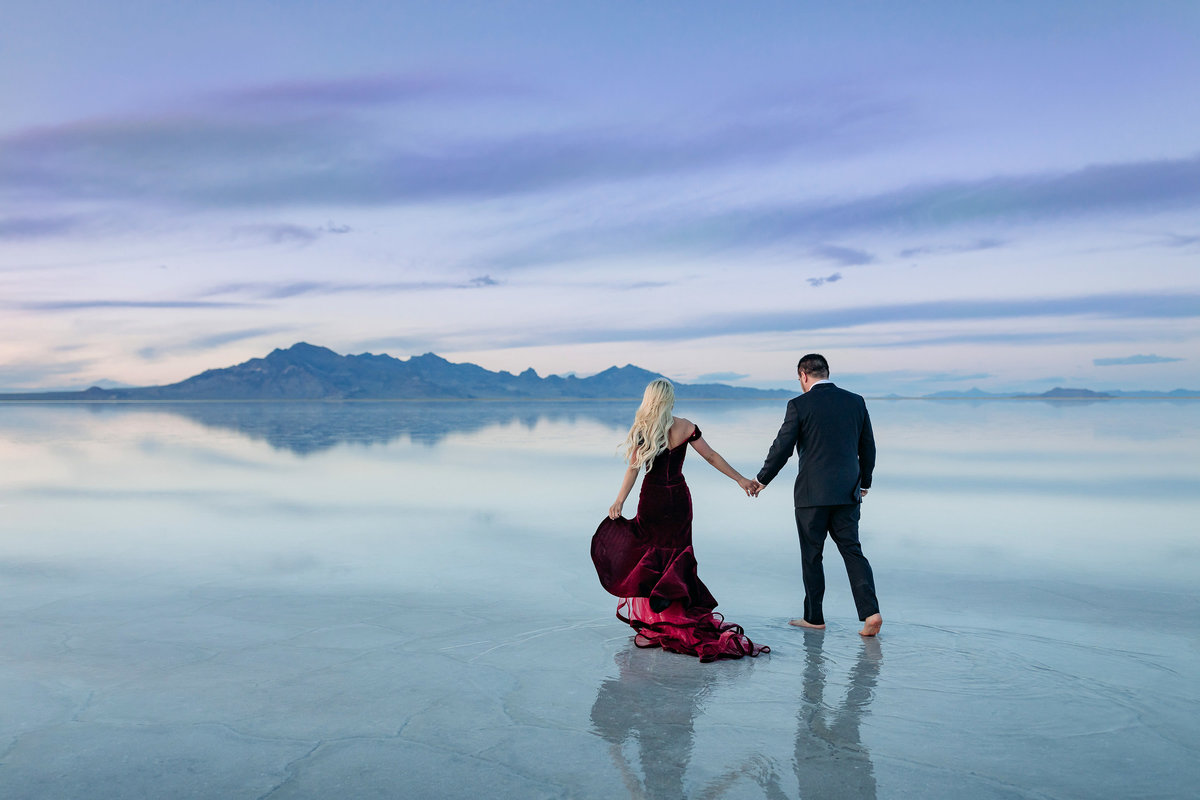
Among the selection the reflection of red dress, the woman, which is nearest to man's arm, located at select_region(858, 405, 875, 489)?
the woman

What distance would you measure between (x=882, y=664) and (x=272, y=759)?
3234 mm

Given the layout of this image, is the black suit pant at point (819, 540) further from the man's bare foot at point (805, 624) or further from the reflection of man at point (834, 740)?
the reflection of man at point (834, 740)

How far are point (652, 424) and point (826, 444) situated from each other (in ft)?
3.79

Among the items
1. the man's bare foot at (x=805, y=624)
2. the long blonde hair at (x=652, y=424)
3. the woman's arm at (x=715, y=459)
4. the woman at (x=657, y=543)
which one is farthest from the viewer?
the woman's arm at (x=715, y=459)

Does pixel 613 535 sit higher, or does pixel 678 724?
pixel 613 535

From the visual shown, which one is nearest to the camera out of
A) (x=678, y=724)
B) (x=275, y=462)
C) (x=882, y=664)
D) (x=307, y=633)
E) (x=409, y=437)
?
(x=678, y=724)

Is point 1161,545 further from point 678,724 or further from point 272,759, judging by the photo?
point 272,759

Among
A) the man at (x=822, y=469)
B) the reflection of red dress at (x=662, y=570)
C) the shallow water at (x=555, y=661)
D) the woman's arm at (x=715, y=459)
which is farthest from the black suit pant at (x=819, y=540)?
the reflection of red dress at (x=662, y=570)

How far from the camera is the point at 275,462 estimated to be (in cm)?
1775

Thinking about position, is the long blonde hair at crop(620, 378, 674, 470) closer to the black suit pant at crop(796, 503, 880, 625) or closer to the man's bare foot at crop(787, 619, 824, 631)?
the black suit pant at crop(796, 503, 880, 625)

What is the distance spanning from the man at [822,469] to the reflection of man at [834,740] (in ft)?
2.61

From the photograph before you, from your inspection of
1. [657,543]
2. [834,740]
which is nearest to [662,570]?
[657,543]

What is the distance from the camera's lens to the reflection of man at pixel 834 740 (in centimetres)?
344

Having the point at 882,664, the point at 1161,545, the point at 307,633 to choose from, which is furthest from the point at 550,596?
the point at 1161,545
